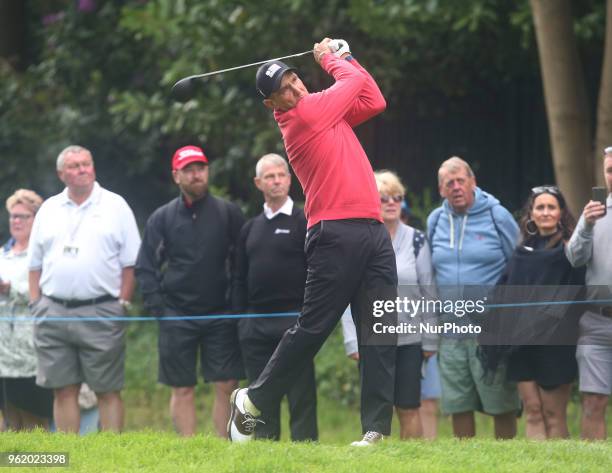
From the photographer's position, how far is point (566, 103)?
12.1 m

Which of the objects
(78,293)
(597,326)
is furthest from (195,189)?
(597,326)

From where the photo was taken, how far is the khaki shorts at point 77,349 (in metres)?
10.2

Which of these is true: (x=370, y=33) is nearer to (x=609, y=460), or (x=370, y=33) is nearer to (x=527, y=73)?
(x=527, y=73)

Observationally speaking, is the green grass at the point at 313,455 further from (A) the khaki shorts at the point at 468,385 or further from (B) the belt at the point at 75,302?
(B) the belt at the point at 75,302

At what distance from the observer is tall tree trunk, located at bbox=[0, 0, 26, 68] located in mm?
17969

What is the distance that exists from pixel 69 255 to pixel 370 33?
448 cm

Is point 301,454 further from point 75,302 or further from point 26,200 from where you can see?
point 26,200

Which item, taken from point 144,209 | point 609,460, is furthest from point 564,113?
point 144,209

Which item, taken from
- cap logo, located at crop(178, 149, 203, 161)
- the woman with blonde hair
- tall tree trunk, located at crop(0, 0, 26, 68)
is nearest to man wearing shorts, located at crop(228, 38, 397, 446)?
cap logo, located at crop(178, 149, 203, 161)

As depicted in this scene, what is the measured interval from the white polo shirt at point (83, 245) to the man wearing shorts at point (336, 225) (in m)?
2.36

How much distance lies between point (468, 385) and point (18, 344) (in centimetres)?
356

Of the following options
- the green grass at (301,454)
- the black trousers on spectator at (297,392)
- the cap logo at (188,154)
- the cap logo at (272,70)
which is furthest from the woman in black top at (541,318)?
the cap logo at (188,154)

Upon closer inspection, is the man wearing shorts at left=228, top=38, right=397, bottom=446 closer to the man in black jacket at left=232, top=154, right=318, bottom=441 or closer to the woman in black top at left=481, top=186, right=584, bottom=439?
the woman in black top at left=481, top=186, right=584, bottom=439

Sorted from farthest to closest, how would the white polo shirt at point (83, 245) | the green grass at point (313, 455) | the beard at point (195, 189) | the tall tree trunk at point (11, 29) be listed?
the tall tree trunk at point (11, 29), the beard at point (195, 189), the white polo shirt at point (83, 245), the green grass at point (313, 455)
